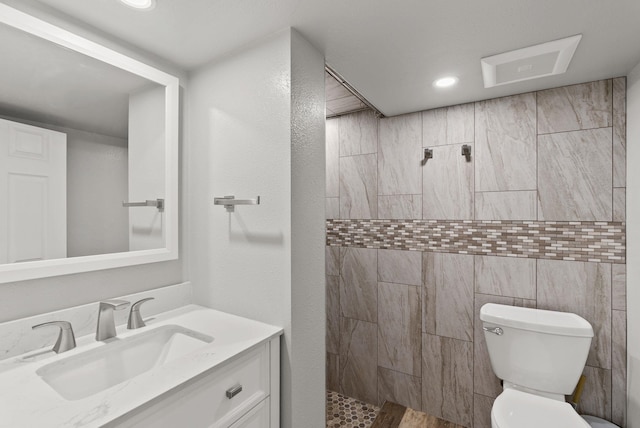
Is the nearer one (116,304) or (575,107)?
(116,304)

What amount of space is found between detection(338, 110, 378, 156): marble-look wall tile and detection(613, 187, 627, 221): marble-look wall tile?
4.83 feet

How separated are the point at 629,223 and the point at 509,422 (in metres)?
1.25

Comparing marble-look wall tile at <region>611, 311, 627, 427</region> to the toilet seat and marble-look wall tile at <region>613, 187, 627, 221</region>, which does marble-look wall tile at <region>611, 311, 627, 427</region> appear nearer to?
the toilet seat

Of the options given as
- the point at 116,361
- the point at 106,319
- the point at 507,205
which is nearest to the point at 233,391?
the point at 116,361

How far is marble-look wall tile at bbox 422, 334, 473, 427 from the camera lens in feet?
6.70

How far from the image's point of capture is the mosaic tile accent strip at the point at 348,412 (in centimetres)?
213

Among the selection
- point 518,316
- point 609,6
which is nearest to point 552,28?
point 609,6

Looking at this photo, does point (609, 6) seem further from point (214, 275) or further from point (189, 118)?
point (214, 275)

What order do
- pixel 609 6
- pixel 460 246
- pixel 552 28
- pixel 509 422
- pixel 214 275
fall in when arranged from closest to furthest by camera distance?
pixel 609 6 < pixel 552 28 < pixel 509 422 < pixel 214 275 < pixel 460 246

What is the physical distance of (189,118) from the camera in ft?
5.52

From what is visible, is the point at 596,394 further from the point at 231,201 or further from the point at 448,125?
the point at 231,201

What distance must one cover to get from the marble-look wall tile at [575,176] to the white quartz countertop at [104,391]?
1.80 meters

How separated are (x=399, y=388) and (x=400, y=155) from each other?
1.78 metres

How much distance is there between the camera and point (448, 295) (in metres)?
2.11
